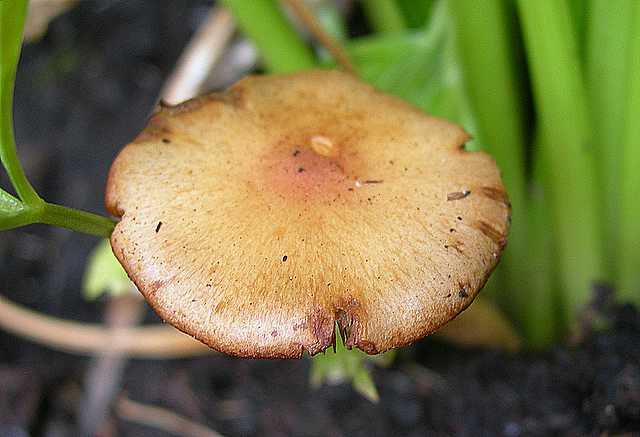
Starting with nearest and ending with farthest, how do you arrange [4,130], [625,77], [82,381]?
[4,130] → [625,77] → [82,381]

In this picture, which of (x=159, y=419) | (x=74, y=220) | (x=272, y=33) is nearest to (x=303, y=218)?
(x=74, y=220)

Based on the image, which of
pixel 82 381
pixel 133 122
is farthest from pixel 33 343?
pixel 133 122

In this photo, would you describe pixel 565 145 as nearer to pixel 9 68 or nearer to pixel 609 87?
pixel 609 87

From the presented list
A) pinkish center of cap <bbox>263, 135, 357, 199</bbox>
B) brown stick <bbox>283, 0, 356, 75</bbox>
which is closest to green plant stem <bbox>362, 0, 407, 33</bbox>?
brown stick <bbox>283, 0, 356, 75</bbox>

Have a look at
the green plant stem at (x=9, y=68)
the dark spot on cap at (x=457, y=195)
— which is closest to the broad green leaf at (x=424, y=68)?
the dark spot on cap at (x=457, y=195)

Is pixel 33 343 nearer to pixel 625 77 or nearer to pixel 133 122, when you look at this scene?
pixel 133 122

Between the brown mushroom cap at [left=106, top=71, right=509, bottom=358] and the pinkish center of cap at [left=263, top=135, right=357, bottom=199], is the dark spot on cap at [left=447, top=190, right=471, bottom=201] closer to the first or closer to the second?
the brown mushroom cap at [left=106, top=71, right=509, bottom=358]

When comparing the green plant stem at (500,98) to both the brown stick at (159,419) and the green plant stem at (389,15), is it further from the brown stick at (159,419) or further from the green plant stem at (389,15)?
the brown stick at (159,419)
